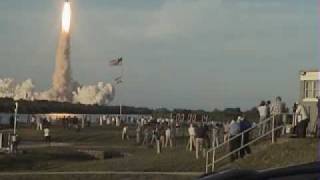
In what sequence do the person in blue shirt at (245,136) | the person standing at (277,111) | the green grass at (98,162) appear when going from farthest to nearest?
the green grass at (98,162) < the person standing at (277,111) < the person in blue shirt at (245,136)

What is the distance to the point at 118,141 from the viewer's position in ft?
199

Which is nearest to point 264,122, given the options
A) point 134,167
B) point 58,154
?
point 134,167

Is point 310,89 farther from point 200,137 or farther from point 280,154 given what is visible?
point 280,154

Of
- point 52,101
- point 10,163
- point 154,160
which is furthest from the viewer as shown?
point 52,101

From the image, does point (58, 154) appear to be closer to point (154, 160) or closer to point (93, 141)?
point (154, 160)

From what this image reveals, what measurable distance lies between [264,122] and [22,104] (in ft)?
438

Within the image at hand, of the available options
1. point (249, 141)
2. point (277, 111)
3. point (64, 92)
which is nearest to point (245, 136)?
point (249, 141)

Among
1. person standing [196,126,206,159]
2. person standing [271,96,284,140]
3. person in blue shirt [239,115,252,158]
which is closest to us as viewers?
person in blue shirt [239,115,252,158]

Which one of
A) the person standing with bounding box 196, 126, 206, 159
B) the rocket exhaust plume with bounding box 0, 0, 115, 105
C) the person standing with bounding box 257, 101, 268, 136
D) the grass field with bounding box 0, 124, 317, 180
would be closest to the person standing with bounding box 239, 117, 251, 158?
the grass field with bounding box 0, 124, 317, 180

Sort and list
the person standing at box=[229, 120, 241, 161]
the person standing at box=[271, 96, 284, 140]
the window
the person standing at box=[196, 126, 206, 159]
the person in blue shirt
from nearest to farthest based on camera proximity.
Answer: the person standing at box=[229, 120, 241, 161] → the person in blue shirt → the person standing at box=[271, 96, 284, 140] → the window → the person standing at box=[196, 126, 206, 159]

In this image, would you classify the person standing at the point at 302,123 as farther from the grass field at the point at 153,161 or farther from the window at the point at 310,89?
the window at the point at 310,89

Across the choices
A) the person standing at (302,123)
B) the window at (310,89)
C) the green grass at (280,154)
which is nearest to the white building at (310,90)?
the window at (310,89)

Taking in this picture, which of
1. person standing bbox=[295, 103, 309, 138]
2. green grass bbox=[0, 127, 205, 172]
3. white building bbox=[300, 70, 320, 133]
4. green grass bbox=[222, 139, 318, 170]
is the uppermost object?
white building bbox=[300, 70, 320, 133]

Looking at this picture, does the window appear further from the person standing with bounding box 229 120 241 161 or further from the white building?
the person standing with bounding box 229 120 241 161
